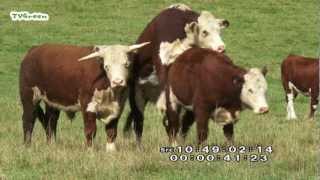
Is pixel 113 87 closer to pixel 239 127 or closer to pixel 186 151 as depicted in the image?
pixel 186 151

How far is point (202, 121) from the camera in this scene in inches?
396

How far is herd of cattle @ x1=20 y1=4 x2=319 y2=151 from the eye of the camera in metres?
10.1

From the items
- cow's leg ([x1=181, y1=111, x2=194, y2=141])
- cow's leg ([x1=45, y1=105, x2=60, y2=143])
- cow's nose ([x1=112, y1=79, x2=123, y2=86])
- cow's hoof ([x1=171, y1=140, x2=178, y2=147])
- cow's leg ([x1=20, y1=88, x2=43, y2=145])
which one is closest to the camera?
cow's nose ([x1=112, y1=79, x2=123, y2=86])

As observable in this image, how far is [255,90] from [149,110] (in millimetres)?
8754

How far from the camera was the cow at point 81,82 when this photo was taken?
1047 centimetres

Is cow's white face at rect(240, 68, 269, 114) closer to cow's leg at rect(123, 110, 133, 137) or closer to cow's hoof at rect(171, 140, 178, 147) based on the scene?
cow's hoof at rect(171, 140, 178, 147)

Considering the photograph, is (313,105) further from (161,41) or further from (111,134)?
(111,134)

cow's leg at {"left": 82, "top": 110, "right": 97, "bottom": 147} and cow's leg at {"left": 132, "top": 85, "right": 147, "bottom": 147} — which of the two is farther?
cow's leg at {"left": 132, "top": 85, "right": 147, "bottom": 147}

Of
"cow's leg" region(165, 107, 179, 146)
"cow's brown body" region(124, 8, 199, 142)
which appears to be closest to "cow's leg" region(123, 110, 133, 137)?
"cow's brown body" region(124, 8, 199, 142)

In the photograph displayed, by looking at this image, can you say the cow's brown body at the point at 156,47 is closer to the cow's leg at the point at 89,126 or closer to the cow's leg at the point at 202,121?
the cow's leg at the point at 89,126

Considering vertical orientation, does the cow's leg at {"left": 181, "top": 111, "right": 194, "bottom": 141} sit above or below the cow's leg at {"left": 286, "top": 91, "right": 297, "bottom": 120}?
above

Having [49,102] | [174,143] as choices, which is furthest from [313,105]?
[49,102]

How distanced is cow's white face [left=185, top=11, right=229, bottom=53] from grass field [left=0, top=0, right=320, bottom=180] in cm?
140

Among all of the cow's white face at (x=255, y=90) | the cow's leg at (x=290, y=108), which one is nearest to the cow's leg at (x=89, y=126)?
the cow's white face at (x=255, y=90)
